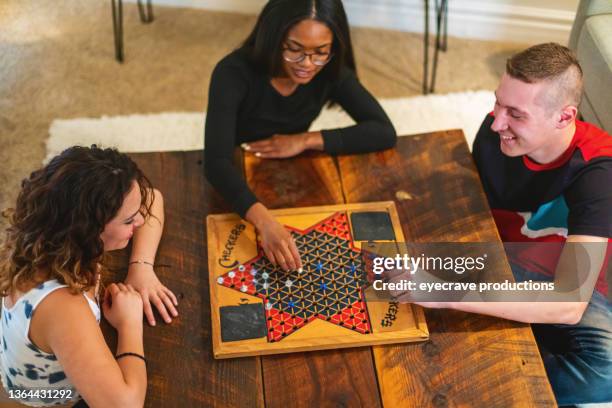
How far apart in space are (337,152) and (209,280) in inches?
20.9

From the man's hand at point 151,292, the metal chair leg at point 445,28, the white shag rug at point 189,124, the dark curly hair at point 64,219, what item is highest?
the dark curly hair at point 64,219

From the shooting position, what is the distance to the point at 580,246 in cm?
161

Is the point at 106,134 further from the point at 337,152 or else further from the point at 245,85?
the point at 337,152

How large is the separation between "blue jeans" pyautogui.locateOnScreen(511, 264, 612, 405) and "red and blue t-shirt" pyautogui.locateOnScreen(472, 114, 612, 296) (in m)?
0.11

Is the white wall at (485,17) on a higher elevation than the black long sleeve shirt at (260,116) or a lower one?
lower

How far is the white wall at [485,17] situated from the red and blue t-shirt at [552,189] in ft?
4.89

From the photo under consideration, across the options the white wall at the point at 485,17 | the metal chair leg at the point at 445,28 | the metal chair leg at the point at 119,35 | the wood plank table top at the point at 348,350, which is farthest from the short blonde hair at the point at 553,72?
the metal chair leg at the point at 119,35

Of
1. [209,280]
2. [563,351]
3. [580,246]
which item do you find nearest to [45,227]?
[209,280]

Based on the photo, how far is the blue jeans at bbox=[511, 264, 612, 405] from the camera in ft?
5.77

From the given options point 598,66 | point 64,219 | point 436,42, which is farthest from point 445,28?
point 64,219

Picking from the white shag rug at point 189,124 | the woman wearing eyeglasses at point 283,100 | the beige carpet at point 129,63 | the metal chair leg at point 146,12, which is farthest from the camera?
the metal chair leg at point 146,12

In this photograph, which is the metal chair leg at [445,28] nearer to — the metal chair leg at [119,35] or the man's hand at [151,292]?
the metal chair leg at [119,35]

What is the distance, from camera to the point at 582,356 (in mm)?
1758

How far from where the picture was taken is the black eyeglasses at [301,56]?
71.2 inches
